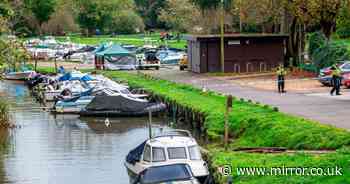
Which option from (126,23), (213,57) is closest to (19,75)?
(213,57)

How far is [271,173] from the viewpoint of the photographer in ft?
83.7

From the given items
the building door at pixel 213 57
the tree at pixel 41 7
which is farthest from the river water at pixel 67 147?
the tree at pixel 41 7

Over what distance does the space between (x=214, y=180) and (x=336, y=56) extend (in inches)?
1347

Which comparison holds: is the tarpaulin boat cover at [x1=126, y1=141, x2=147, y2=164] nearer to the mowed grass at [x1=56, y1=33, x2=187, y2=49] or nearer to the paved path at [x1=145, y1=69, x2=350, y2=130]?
the paved path at [x1=145, y1=69, x2=350, y2=130]

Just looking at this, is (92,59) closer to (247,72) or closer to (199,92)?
(247,72)

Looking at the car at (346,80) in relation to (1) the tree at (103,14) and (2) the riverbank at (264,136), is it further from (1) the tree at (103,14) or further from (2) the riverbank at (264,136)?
(1) the tree at (103,14)

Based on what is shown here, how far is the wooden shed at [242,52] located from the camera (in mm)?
67625

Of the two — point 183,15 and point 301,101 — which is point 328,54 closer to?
point 301,101

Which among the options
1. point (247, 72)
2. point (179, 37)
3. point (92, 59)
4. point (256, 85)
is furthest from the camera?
point (179, 37)

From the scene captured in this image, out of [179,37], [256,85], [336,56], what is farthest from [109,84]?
[179,37]

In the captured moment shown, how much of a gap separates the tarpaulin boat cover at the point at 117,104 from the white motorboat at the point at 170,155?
2280cm

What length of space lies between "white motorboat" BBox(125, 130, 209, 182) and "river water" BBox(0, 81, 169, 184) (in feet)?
6.41

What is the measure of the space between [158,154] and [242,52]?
3854 centimetres

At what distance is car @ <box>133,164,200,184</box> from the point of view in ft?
85.7
